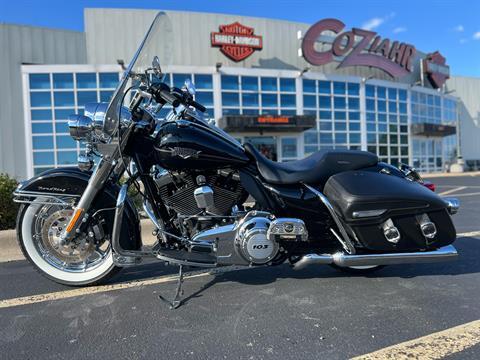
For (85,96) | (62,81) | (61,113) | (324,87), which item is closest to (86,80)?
(85,96)

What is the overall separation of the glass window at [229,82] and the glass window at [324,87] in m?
4.96

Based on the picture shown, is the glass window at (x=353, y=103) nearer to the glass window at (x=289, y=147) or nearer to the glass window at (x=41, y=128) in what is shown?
the glass window at (x=289, y=147)

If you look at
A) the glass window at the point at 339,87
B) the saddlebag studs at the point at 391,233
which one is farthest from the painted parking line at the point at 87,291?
the glass window at the point at 339,87

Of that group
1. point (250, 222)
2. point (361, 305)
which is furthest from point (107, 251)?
point (361, 305)

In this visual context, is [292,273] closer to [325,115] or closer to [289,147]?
[289,147]

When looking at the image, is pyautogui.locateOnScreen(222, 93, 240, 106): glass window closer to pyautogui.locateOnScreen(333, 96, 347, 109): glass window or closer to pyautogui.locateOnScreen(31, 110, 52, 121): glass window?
pyautogui.locateOnScreen(333, 96, 347, 109): glass window

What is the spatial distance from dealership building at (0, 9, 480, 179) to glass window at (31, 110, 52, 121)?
1.7 inches

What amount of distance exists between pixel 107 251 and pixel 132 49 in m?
17.0

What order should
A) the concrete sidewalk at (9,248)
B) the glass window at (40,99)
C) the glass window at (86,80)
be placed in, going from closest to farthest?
1. the concrete sidewalk at (9,248)
2. the glass window at (40,99)
3. the glass window at (86,80)

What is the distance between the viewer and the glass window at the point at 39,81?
1575 cm

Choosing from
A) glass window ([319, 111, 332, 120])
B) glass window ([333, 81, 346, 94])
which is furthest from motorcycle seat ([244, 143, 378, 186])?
glass window ([333, 81, 346, 94])

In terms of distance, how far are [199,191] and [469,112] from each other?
36943 millimetres

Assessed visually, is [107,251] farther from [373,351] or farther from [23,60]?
[23,60]

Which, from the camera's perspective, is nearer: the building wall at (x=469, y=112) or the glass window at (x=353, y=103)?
the glass window at (x=353, y=103)
